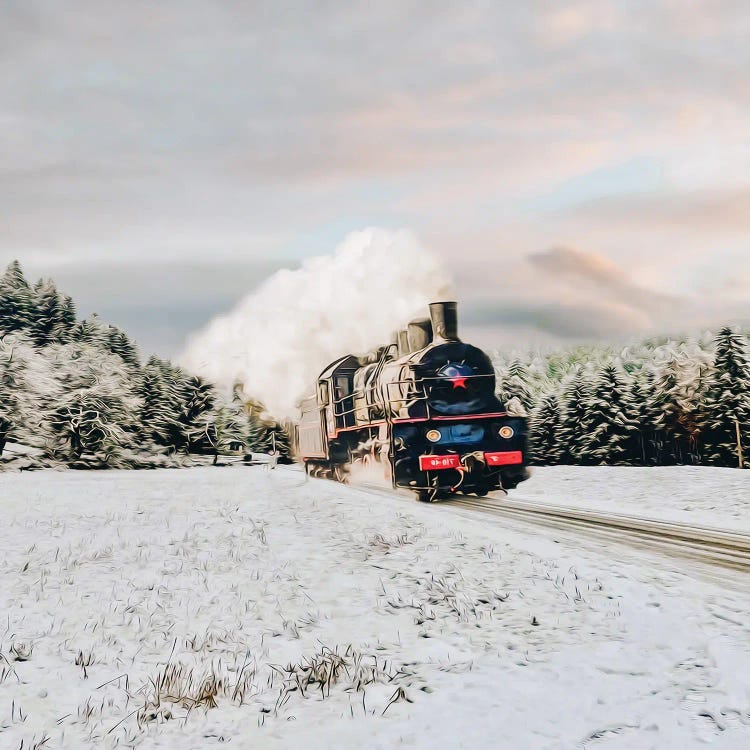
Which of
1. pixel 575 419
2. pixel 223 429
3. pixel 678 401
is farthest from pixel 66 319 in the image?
pixel 678 401

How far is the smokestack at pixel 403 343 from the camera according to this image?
2305 centimetres

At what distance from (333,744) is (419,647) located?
6.97 feet

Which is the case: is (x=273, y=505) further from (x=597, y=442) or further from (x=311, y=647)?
(x=597, y=442)

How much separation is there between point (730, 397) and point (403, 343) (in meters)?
34.1

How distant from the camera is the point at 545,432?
5806cm

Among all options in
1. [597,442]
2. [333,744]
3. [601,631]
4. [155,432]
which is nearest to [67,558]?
[333,744]

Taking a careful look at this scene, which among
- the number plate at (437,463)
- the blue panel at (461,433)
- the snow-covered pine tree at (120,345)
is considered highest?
the snow-covered pine tree at (120,345)

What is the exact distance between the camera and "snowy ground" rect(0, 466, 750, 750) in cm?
530

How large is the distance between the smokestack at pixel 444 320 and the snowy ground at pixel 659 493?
5.62 m

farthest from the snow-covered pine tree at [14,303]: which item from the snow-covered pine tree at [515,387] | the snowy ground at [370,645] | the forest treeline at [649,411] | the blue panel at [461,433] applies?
the snowy ground at [370,645]

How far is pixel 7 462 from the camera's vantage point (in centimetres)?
5275

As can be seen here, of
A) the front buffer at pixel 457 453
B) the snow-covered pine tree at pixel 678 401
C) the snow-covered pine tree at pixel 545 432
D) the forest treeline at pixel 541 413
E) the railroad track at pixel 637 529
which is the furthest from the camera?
the snow-covered pine tree at pixel 545 432

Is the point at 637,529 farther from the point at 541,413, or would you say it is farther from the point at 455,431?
the point at 541,413

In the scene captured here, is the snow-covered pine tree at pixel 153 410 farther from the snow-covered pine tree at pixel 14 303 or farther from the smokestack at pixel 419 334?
the smokestack at pixel 419 334
